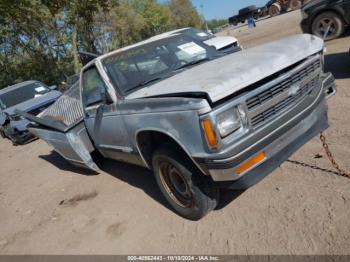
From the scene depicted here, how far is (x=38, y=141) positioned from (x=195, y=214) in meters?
8.36

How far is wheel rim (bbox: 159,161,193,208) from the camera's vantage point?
3.80m

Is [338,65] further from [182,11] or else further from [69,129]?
[182,11]

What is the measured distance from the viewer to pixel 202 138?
3041 millimetres

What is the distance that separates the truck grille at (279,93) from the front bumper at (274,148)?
140mm

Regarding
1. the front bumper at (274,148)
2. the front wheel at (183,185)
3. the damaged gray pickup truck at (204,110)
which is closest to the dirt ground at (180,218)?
the front wheel at (183,185)

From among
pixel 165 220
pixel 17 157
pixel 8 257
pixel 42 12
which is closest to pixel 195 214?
pixel 165 220

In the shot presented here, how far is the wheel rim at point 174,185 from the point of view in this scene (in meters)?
3.80

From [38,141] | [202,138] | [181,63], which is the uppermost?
[181,63]

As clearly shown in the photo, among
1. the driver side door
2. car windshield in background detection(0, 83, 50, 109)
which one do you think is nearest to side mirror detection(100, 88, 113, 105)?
the driver side door

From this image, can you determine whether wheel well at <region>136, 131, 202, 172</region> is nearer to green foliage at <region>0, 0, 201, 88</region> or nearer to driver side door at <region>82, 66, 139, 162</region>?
driver side door at <region>82, 66, 139, 162</region>

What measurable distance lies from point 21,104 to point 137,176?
23.7 ft

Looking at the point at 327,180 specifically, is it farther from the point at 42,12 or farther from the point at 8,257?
the point at 42,12

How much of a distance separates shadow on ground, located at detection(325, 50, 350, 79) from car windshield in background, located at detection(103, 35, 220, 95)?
3378mm

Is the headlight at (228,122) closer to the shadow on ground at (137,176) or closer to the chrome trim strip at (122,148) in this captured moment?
the shadow on ground at (137,176)
